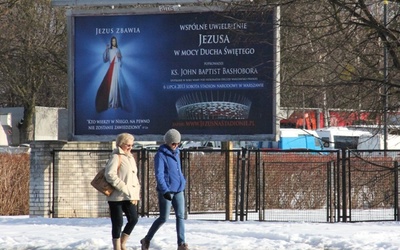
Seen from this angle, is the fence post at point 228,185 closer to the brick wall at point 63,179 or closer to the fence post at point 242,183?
the fence post at point 242,183

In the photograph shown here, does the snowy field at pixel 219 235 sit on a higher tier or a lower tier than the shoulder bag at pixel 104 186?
lower

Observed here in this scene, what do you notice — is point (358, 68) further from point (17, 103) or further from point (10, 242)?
point (17, 103)

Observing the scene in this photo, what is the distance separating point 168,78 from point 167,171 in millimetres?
5991

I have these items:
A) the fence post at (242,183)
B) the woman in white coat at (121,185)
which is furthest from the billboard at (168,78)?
the woman in white coat at (121,185)

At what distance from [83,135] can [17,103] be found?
115 feet

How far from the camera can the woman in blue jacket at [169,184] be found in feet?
46.3

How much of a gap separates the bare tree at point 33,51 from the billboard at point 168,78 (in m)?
12.8

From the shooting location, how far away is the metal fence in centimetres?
2027

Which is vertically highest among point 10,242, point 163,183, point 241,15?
point 241,15

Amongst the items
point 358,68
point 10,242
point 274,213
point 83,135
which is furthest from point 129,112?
point 358,68

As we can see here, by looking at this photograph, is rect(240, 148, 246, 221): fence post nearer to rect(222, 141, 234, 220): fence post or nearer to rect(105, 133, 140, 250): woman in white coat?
rect(222, 141, 234, 220): fence post

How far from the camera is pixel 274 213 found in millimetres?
20953

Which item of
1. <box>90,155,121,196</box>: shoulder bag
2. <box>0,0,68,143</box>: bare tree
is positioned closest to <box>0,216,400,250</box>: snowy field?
<box>90,155,121,196</box>: shoulder bag

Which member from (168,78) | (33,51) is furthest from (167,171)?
(33,51)
